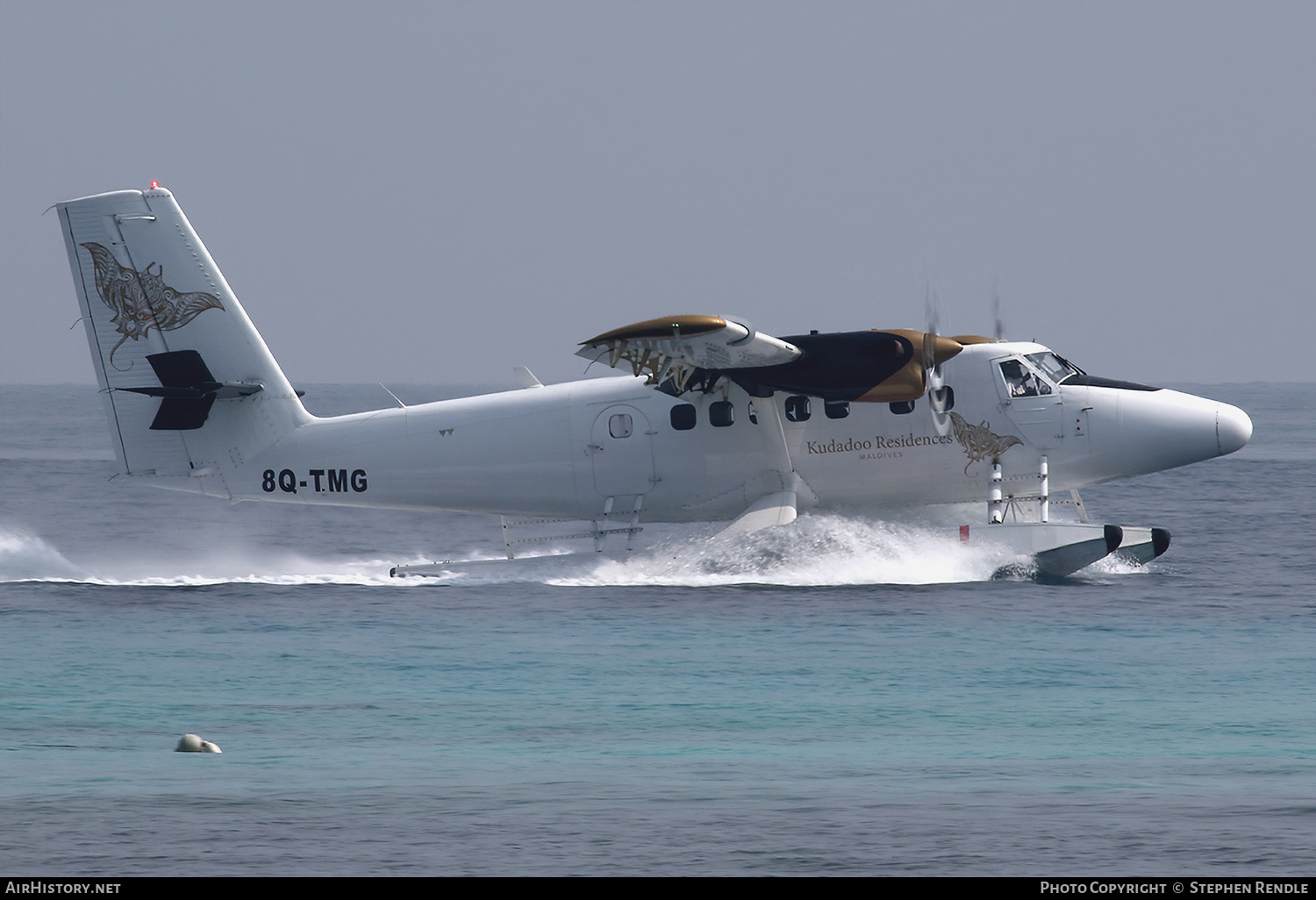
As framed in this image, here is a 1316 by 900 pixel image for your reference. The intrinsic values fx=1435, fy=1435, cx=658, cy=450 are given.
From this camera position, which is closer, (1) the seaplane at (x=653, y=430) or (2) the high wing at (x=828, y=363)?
(2) the high wing at (x=828, y=363)

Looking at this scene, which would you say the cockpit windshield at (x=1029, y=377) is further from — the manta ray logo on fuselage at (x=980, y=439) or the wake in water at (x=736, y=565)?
the wake in water at (x=736, y=565)

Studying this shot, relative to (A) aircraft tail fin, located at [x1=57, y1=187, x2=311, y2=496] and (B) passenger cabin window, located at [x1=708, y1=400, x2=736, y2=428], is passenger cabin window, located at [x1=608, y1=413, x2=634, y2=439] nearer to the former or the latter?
(B) passenger cabin window, located at [x1=708, y1=400, x2=736, y2=428]

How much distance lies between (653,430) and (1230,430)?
7419 mm

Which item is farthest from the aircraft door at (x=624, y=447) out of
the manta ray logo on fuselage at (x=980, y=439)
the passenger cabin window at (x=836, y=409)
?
the manta ray logo on fuselage at (x=980, y=439)

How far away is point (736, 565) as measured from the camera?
18.9 meters

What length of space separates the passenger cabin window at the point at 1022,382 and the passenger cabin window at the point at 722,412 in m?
3.51

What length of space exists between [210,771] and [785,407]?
32.7ft

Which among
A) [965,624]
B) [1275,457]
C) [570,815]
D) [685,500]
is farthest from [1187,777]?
[1275,457]

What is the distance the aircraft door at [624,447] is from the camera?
19.0 m

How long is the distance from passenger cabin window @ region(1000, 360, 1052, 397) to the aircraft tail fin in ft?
30.7

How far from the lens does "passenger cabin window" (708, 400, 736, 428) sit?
18.7m

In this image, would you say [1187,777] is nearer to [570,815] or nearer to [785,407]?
[570,815]

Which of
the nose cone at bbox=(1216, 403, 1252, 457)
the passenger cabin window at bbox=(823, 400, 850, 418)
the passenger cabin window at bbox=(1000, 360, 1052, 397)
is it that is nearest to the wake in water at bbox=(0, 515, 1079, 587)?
the passenger cabin window at bbox=(823, 400, 850, 418)

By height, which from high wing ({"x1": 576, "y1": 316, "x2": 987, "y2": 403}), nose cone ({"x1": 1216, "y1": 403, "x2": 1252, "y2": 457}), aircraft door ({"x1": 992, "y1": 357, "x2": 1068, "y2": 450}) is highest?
high wing ({"x1": 576, "y1": 316, "x2": 987, "y2": 403})
